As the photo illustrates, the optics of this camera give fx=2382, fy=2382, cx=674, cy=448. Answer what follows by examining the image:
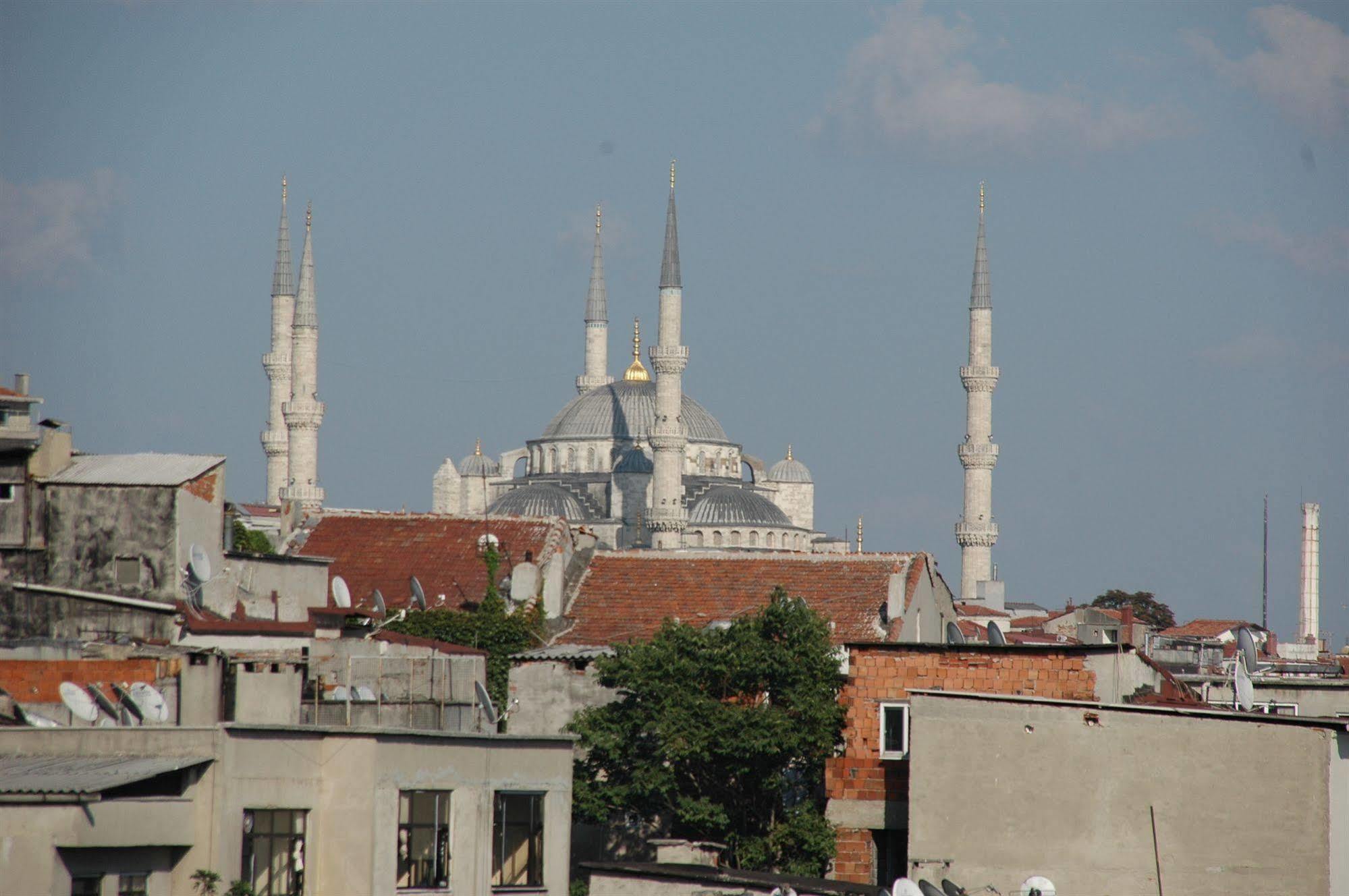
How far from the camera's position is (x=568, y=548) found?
2456cm

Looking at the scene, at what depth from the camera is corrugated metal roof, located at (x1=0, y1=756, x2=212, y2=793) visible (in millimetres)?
12023

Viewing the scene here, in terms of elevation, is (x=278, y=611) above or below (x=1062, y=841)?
above

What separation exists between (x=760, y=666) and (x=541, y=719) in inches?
99.2

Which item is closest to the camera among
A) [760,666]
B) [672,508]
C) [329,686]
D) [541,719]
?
[329,686]

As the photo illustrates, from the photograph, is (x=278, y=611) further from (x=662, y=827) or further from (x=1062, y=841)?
(x=1062, y=841)

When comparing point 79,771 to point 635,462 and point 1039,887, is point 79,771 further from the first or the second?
point 635,462

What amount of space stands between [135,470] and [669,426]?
2048 inches

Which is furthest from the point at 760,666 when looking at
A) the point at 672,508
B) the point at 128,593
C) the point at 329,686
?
the point at 672,508

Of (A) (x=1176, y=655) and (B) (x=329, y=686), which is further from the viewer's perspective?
(A) (x=1176, y=655)

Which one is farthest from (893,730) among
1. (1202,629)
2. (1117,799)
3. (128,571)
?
(1202,629)

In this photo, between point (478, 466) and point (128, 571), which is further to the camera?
point (478, 466)

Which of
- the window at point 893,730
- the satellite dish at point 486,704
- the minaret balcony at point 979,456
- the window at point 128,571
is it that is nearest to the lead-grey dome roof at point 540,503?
the minaret balcony at point 979,456

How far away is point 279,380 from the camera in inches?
2852

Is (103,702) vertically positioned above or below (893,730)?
above
